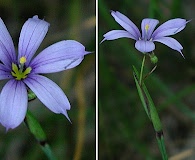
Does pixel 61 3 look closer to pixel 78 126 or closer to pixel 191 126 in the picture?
pixel 78 126

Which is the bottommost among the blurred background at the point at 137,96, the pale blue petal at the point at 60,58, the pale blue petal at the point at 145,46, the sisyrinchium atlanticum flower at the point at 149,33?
the blurred background at the point at 137,96

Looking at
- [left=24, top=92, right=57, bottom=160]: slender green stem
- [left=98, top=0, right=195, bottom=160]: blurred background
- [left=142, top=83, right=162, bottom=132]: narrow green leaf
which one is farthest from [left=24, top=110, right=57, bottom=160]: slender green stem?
[left=98, top=0, right=195, bottom=160]: blurred background

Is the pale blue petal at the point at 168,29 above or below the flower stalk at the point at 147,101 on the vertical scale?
above

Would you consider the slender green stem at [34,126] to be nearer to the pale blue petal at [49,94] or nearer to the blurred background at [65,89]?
the pale blue petal at [49,94]

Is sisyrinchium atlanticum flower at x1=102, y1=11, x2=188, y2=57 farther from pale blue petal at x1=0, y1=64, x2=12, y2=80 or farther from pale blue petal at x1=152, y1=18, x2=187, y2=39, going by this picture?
pale blue petal at x1=0, y1=64, x2=12, y2=80

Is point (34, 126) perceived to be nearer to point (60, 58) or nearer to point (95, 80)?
point (60, 58)

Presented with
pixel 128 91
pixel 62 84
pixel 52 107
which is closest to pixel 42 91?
pixel 52 107

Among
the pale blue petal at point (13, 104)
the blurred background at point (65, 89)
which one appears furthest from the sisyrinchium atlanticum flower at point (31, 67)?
the blurred background at point (65, 89)
